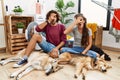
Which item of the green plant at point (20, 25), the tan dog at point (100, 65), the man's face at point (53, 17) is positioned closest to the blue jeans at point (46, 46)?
the man's face at point (53, 17)

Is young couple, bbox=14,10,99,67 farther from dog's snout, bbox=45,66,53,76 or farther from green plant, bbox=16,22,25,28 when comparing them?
green plant, bbox=16,22,25,28

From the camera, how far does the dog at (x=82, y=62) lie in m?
2.24

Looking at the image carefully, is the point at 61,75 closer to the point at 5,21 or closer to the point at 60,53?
the point at 60,53

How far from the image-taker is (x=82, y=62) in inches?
91.6

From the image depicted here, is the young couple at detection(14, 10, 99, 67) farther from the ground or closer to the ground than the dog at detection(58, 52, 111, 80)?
farther from the ground

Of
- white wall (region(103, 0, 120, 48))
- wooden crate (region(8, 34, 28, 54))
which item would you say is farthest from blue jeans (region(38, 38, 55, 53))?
white wall (region(103, 0, 120, 48))

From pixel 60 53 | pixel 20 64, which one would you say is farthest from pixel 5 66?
pixel 60 53

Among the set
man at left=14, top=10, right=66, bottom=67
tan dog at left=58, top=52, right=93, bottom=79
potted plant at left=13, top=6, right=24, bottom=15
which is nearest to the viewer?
tan dog at left=58, top=52, right=93, bottom=79

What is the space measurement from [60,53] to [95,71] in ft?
2.19

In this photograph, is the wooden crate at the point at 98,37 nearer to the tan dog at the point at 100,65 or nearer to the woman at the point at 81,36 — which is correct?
the woman at the point at 81,36

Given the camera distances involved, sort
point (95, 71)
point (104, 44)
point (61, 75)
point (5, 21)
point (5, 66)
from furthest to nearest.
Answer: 1. point (104, 44)
2. point (5, 21)
3. point (5, 66)
4. point (95, 71)
5. point (61, 75)

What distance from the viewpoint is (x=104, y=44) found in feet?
13.0

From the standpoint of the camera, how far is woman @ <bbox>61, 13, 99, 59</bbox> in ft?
8.46

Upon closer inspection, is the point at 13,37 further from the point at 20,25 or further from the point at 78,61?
the point at 78,61
